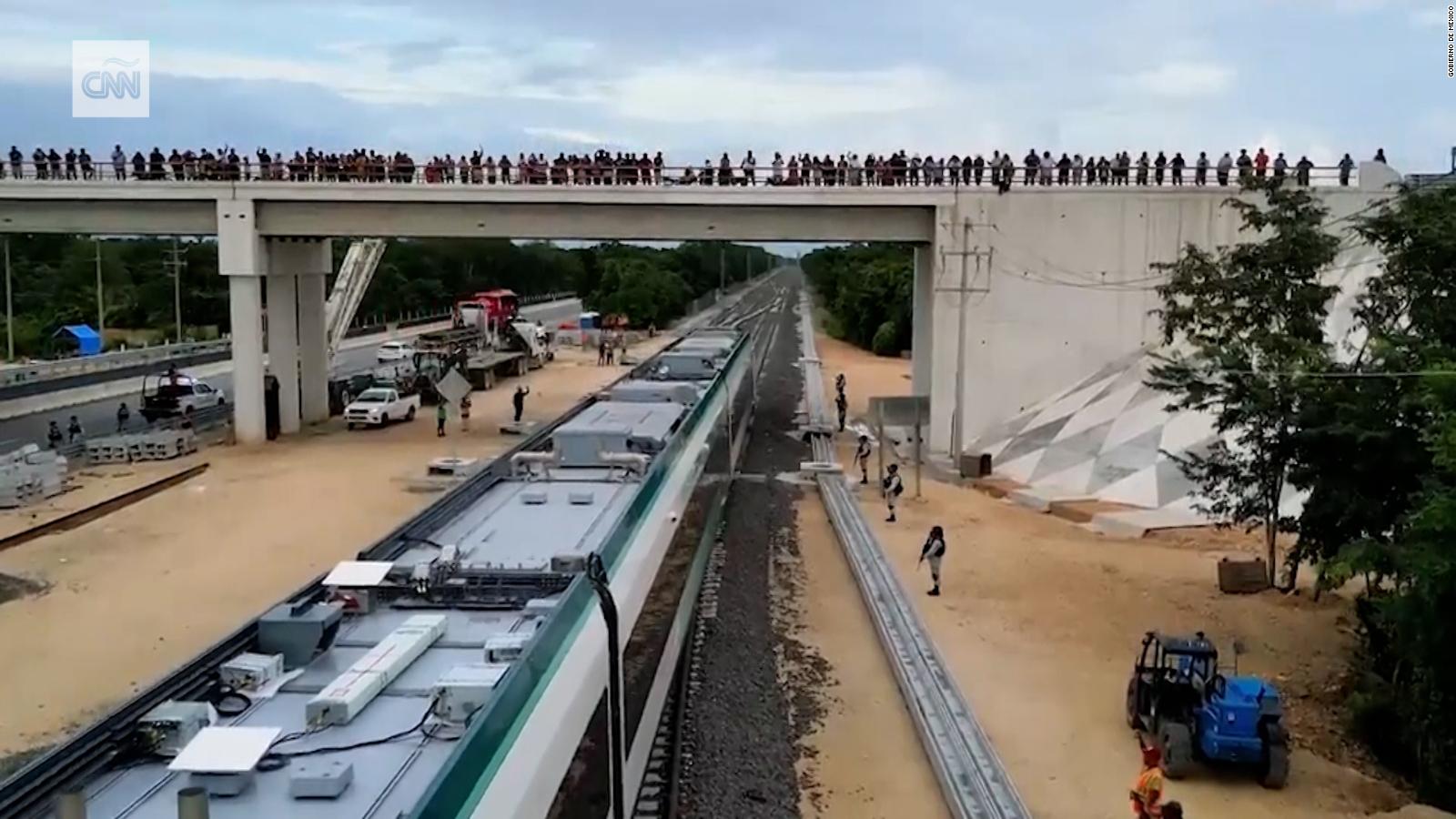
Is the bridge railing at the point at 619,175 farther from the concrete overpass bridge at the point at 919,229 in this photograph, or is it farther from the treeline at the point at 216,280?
the treeline at the point at 216,280

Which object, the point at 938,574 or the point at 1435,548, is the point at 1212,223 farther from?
the point at 1435,548

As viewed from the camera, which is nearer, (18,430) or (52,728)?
(52,728)

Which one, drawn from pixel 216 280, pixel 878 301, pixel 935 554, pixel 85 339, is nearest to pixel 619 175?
pixel 935 554

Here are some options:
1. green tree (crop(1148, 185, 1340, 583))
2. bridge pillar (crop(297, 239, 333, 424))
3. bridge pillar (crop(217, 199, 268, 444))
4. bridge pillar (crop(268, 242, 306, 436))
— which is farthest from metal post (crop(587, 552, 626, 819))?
bridge pillar (crop(297, 239, 333, 424))

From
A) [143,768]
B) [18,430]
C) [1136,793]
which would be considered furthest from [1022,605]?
[18,430]

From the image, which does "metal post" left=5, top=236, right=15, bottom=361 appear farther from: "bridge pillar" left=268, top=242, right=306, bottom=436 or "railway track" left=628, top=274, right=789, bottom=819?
"railway track" left=628, top=274, right=789, bottom=819
